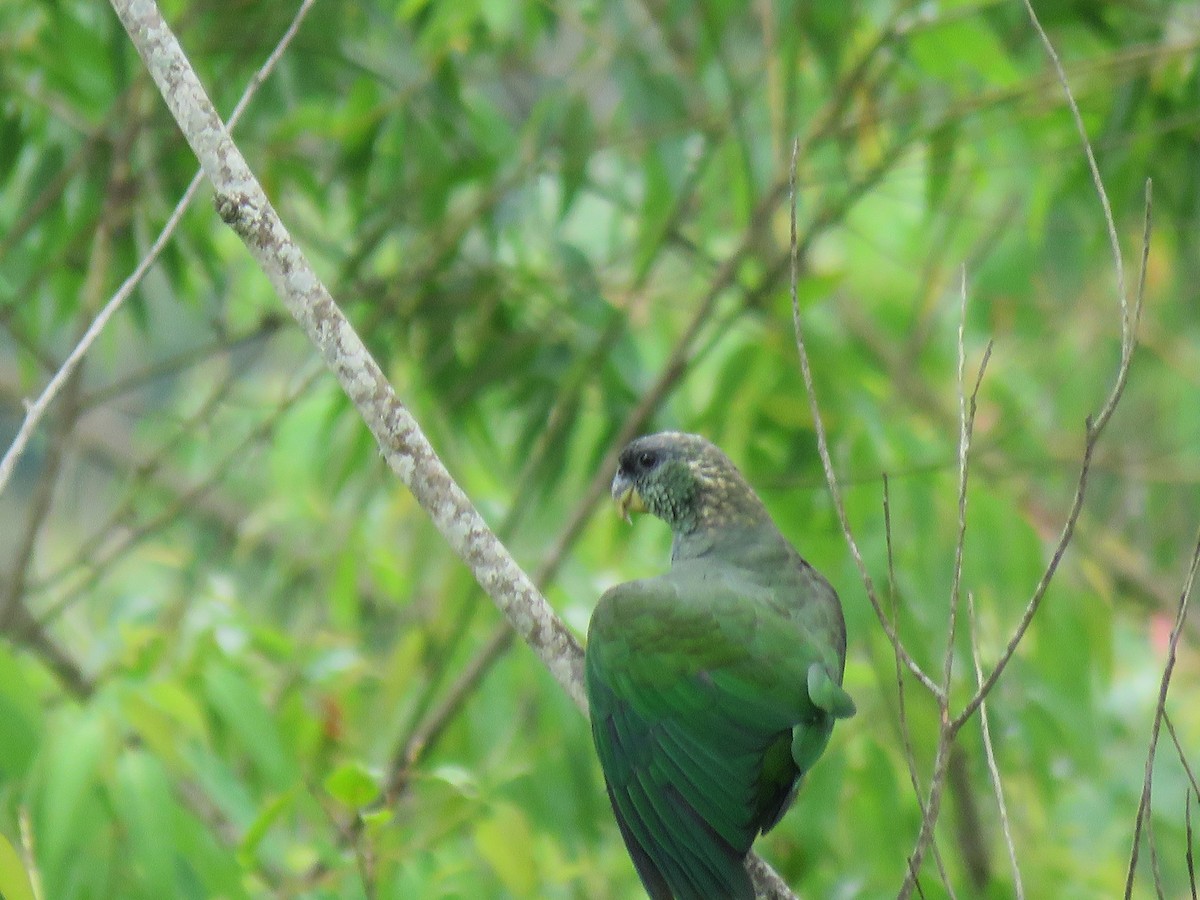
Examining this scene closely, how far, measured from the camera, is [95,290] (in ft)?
12.0

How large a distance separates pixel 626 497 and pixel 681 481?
0.17 metres

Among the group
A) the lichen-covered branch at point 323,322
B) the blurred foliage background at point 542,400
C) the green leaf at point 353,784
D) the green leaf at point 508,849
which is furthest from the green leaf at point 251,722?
the lichen-covered branch at point 323,322

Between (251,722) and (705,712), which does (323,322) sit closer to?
(705,712)

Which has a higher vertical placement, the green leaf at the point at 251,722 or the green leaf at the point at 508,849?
the green leaf at the point at 251,722

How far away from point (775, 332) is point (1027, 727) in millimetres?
1258

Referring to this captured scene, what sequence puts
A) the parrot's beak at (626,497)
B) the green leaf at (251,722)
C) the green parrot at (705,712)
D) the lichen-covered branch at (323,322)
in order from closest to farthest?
the lichen-covered branch at (323,322), the green parrot at (705,712), the green leaf at (251,722), the parrot's beak at (626,497)

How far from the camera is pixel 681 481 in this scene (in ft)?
10.9

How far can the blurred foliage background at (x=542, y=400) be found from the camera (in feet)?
11.0

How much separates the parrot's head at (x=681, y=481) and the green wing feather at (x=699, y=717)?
0.47 meters

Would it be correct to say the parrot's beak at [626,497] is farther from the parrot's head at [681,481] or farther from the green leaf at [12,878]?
the green leaf at [12,878]

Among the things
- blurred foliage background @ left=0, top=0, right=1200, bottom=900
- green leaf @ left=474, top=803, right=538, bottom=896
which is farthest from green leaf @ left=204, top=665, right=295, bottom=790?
green leaf @ left=474, top=803, right=538, bottom=896

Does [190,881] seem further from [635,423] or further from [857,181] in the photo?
[857,181]

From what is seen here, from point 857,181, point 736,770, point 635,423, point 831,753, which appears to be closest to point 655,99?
point 857,181

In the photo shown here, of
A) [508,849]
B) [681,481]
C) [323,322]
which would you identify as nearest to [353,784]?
[508,849]
